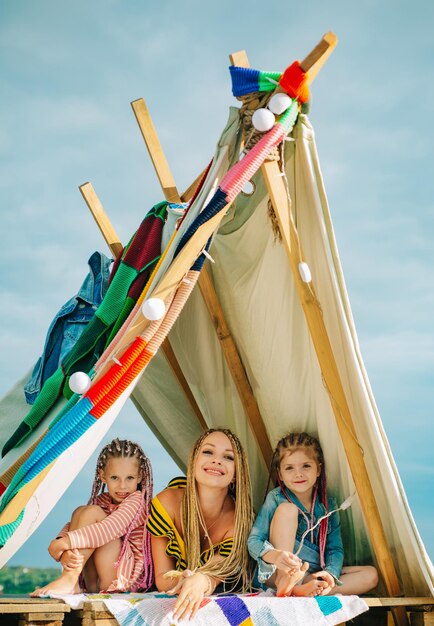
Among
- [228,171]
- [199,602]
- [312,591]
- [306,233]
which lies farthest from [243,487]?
[228,171]

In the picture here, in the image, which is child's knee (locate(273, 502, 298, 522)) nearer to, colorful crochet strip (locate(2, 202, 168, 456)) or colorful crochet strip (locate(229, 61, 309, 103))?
colorful crochet strip (locate(2, 202, 168, 456))

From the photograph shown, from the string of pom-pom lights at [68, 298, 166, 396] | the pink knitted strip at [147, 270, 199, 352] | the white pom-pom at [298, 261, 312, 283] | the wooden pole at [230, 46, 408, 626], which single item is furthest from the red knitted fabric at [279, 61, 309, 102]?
the string of pom-pom lights at [68, 298, 166, 396]

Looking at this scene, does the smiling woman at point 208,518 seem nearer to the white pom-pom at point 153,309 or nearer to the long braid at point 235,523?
the long braid at point 235,523

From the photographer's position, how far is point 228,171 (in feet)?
11.1

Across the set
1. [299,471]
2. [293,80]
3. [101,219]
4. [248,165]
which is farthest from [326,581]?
[101,219]

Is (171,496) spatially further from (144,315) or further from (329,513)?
(144,315)

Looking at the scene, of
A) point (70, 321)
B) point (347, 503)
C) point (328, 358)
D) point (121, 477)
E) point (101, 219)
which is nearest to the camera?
point (328, 358)

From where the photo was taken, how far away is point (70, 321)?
14.6 feet

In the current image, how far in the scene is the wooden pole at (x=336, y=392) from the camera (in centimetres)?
350

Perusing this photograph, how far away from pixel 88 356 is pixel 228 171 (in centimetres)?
113

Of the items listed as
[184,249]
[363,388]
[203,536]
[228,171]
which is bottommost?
[203,536]

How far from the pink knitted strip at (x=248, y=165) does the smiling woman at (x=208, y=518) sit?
1206 mm

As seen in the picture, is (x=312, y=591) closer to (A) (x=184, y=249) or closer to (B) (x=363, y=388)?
(B) (x=363, y=388)

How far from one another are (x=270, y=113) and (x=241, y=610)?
6.23 ft
